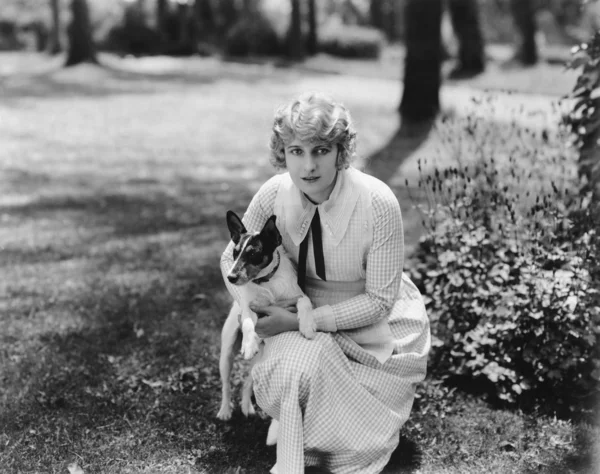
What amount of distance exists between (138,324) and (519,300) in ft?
9.17

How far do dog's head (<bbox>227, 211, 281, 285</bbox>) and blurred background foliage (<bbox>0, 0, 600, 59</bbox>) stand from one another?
2361 cm

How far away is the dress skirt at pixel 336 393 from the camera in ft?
11.2

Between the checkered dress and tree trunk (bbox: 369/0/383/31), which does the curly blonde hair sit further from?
tree trunk (bbox: 369/0/383/31)

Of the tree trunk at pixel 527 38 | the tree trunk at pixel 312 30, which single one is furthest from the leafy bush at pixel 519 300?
the tree trunk at pixel 312 30

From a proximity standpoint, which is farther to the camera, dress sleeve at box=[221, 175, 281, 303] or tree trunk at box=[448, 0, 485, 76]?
tree trunk at box=[448, 0, 485, 76]

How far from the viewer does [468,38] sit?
23.5 m

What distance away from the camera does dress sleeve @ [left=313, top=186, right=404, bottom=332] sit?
3.58m

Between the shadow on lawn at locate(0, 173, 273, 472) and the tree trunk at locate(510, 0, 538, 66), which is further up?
the tree trunk at locate(510, 0, 538, 66)

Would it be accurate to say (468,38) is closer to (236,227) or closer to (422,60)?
(422,60)

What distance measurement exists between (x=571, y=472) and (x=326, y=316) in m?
1.55

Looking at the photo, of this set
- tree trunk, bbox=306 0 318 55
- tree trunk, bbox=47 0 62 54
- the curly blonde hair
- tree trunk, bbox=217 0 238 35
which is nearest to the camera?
the curly blonde hair

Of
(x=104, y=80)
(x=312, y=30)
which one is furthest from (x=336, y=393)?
(x=312, y=30)

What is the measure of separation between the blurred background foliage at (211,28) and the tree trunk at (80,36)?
41cm

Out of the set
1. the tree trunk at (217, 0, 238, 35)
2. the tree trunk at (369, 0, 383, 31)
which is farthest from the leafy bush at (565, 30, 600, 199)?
the tree trunk at (369, 0, 383, 31)
